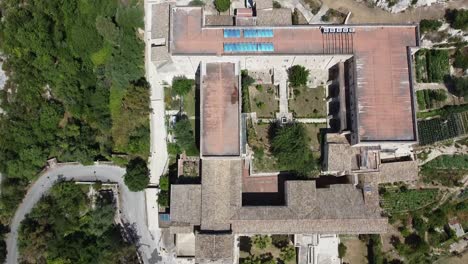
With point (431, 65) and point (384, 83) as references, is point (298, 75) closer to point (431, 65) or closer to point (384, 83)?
point (384, 83)

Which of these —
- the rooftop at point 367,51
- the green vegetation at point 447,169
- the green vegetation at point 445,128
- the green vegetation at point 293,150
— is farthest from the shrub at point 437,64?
the green vegetation at point 293,150

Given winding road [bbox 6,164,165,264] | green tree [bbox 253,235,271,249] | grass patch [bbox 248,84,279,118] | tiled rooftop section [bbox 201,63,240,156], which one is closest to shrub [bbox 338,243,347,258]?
green tree [bbox 253,235,271,249]

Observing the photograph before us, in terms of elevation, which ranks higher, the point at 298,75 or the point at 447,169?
the point at 298,75

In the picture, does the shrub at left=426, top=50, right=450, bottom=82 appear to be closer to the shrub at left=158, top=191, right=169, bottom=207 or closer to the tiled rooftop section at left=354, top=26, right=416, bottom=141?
the tiled rooftop section at left=354, top=26, right=416, bottom=141

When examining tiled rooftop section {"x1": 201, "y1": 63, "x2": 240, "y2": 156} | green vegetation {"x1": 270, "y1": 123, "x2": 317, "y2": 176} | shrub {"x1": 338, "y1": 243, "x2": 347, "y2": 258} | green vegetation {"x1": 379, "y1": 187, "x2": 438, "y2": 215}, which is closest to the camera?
tiled rooftop section {"x1": 201, "y1": 63, "x2": 240, "y2": 156}

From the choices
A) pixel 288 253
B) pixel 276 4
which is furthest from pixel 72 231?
pixel 276 4

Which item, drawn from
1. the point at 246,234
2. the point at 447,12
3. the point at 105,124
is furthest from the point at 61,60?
the point at 447,12
